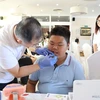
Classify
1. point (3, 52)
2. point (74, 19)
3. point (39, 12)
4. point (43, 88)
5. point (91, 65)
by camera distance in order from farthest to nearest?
point (74, 19) < point (39, 12) < point (91, 65) < point (43, 88) < point (3, 52)

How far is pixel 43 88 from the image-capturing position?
165 cm

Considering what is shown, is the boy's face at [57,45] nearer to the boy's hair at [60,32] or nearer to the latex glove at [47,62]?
the boy's hair at [60,32]

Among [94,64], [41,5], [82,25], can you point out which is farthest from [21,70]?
[82,25]

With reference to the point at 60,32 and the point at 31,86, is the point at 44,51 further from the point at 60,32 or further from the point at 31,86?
the point at 31,86

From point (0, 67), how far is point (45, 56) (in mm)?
400

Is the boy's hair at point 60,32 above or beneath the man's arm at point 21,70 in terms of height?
above

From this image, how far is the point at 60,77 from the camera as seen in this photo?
5.42 feet

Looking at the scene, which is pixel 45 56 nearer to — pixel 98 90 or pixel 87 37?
pixel 98 90

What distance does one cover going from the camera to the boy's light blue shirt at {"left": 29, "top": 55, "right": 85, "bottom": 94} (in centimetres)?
164

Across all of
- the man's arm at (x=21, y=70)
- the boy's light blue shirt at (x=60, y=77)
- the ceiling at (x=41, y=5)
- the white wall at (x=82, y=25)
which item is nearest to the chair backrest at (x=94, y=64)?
the boy's light blue shirt at (x=60, y=77)

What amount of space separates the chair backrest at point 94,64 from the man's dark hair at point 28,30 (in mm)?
1056

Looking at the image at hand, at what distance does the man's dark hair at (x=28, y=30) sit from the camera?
135 cm

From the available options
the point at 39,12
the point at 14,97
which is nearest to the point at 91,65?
the point at 14,97

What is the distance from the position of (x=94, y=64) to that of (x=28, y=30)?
1.20 m
